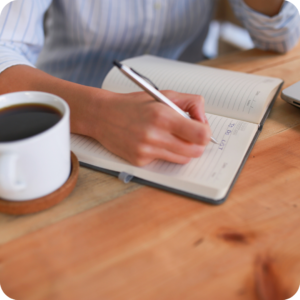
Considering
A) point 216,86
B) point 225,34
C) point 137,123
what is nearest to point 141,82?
point 137,123

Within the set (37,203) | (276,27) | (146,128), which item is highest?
(276,27)

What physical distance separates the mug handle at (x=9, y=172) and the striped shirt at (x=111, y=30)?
479 mm

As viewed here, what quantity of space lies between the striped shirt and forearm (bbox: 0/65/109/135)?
16 centimetres

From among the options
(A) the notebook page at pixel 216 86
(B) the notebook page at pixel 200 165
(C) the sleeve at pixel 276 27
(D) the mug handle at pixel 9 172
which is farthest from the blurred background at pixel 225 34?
(D) the mug handle at pixel 9 172

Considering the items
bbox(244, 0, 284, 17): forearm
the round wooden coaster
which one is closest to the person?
Result: bbox(244, 0, 284, 17): forearm

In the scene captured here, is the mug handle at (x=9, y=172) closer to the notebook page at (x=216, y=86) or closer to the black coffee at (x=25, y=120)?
the black coffee at (x=25, y=120)

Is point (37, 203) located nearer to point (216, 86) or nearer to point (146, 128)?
point (146, 128)

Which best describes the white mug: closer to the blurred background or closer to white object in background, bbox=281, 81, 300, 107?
white object in background, bbox=281, 81, 300, 107

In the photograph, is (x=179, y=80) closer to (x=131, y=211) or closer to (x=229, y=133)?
(x=229, y=133)

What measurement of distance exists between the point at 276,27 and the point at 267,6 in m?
0.07

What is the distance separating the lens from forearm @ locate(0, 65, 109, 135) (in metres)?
0.51

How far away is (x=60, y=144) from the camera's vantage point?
38 centimetres

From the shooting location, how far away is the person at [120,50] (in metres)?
0.45

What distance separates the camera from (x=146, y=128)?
1.44ft
